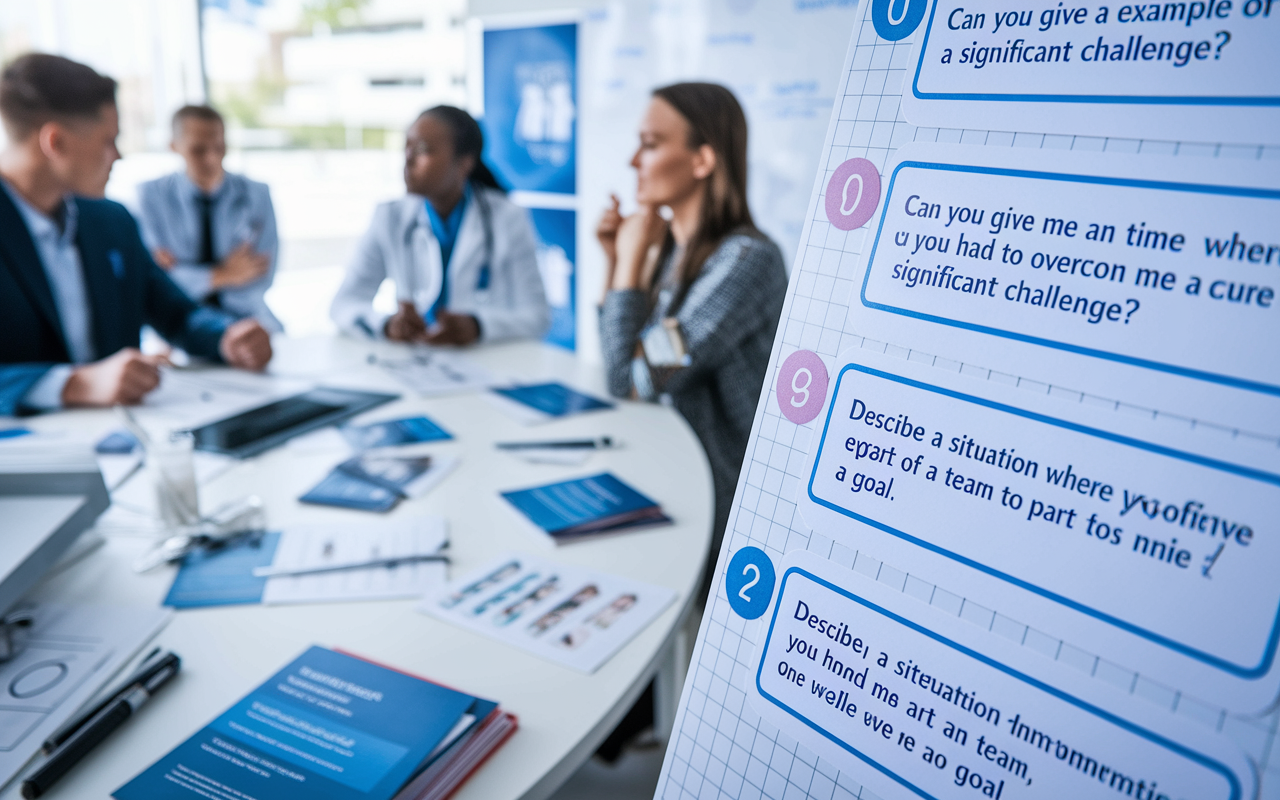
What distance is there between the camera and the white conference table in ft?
2.47

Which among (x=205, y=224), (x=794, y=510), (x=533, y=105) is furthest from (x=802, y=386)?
(x=533, y=105)

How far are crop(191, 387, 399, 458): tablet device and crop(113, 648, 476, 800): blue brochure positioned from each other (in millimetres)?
799

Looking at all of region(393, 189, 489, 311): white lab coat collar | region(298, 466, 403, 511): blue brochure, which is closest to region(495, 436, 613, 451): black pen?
region(298, 466, 403, 511): blue brochure

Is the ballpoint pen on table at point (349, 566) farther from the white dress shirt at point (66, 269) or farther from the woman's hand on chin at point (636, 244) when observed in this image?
the white dress shirt at point (66, 269)

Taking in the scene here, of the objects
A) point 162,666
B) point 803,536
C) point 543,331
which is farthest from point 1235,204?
point 543,331

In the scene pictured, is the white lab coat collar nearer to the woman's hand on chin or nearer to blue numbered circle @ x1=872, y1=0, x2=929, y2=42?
the woman's hand on chin

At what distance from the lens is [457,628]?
3.07ft

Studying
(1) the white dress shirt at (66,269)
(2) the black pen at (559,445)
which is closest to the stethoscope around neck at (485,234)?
(1) the white dress shirt at (66,269)

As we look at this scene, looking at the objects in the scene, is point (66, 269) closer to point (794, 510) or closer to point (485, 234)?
point (485, 234)

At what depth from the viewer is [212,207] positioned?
3320mm

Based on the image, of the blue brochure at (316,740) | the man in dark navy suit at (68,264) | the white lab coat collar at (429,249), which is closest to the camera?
the blue brochure at (316,740)

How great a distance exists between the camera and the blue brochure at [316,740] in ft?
2.17

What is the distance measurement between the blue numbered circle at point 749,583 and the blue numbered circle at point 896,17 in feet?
1.13

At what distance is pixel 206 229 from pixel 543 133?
174 cm
